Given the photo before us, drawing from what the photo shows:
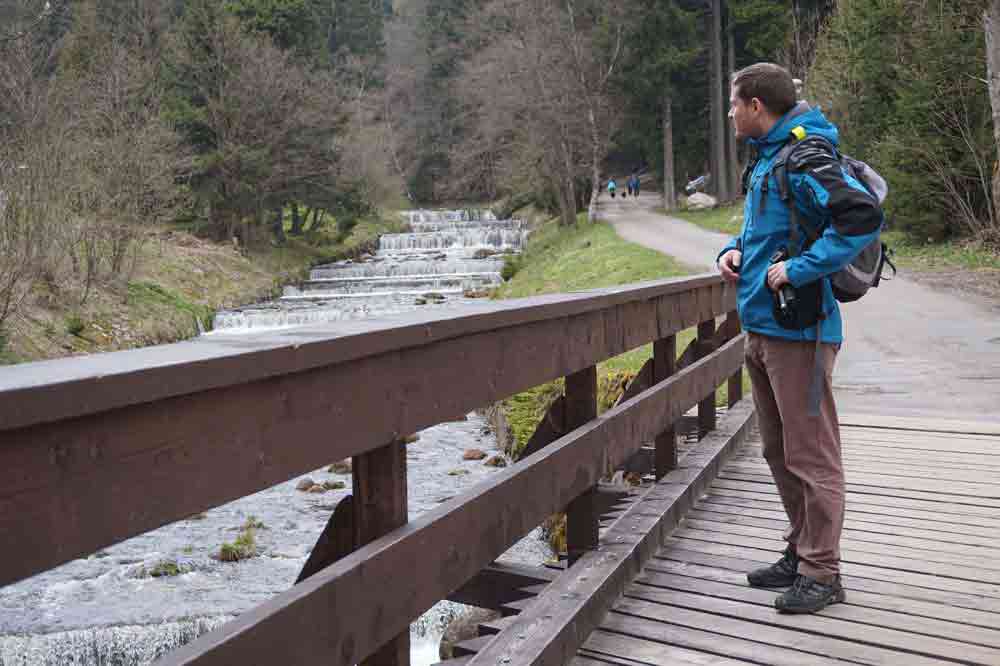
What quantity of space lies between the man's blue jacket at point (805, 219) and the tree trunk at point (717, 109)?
39.0 m

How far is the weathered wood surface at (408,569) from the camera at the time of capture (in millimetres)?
1607

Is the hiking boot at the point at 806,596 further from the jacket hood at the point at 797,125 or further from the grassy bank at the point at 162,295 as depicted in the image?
the grassy bank at the point at 162,295

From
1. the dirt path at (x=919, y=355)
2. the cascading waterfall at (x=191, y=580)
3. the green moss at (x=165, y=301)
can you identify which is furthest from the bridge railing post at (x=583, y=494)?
the green moss at (x=165, y=301)

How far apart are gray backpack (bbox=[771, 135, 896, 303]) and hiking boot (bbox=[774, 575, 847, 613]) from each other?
97 cm

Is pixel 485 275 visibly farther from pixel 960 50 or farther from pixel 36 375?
pixel 36 375

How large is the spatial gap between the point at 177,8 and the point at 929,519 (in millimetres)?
56201

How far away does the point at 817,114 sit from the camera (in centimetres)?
328

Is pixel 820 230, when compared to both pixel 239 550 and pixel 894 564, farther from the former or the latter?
pixel 239 550

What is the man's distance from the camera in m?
3.10

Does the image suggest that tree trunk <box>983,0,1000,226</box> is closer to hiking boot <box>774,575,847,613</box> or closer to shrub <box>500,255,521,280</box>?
shrub <box>500,255,521,280</box>

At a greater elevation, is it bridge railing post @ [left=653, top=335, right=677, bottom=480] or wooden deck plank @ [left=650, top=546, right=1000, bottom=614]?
bridge railing post @ [left=653, top=335, right=677, bottom=480]

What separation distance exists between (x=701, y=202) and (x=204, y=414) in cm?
4180

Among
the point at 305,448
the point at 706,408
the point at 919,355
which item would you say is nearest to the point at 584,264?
the point at 919,355

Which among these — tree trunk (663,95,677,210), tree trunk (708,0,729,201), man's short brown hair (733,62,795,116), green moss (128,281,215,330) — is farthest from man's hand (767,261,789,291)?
tree trunk (663,95,677,210)
